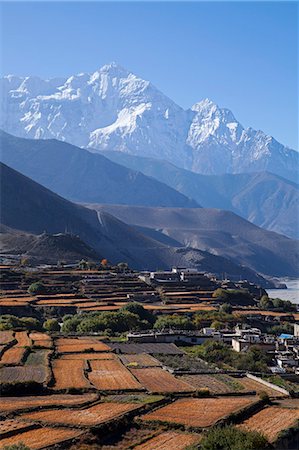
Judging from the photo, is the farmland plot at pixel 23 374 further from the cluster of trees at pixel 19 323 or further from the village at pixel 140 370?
the cluster of trees at pixel 19 323

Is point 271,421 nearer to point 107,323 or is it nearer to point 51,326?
point 107,323

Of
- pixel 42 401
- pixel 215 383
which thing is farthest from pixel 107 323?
pixel 42 401

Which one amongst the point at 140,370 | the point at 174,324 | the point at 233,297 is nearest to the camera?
the point at 140,370

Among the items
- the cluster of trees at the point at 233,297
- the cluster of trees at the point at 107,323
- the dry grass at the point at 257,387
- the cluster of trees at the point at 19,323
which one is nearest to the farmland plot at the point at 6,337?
the cluster of trees at the point at 19,323

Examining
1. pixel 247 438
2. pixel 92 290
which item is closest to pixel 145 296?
pixel 92 290

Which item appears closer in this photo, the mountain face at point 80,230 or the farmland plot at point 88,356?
the farmland plot at point 88,356

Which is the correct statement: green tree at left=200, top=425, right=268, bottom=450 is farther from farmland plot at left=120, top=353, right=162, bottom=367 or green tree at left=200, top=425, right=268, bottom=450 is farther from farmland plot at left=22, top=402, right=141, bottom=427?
farmland plot at left=120, top=353, right=162, bottom=367
